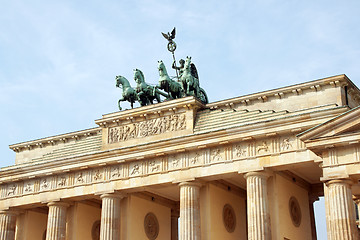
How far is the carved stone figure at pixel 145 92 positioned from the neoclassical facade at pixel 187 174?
1723 millimetres

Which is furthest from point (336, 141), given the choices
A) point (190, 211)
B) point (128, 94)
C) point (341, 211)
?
point (128, 94)

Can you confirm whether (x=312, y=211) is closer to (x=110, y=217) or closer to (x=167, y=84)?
(x=167, y=84)

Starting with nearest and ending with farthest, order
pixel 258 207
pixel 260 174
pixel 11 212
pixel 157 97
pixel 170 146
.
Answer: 1. pixel 258 207
2. pixel 260 174
3. pixel 170 146
4. pixel 157 97
5. pixel 11 212

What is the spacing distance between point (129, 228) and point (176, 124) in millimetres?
7387

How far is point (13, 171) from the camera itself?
43312 mm

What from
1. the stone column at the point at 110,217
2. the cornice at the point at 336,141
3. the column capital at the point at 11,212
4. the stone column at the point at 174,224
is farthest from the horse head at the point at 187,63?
the column capital at the point at 11,212

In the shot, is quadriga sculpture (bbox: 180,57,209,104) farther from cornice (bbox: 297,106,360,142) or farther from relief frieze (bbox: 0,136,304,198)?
cornice (bbox: 297,106,360,142)

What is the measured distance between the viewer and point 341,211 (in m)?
27.0

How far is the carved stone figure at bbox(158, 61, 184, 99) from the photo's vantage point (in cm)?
4045

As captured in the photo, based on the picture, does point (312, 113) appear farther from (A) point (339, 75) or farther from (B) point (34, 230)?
(B) point (34, 230)

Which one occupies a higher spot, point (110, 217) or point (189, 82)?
point (189, 82)

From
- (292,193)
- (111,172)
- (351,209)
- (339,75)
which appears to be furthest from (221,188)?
(351,209)

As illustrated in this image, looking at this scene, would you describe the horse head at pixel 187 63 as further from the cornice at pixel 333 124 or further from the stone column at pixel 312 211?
the cornice at pixel 333 124

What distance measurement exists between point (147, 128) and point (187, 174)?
469cm
